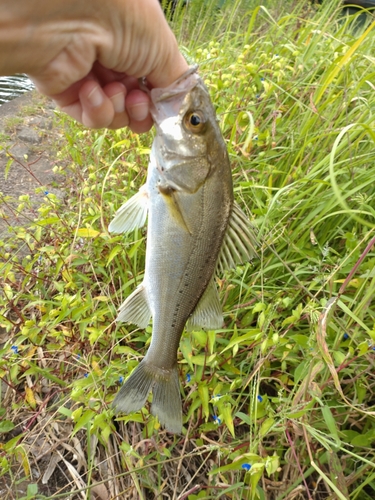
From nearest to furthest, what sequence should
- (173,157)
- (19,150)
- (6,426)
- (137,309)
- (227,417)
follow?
(227,417)
(173,157)
(137,309)
(6,426)
(19,150)

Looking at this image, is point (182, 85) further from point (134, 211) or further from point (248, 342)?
point (248, 342)

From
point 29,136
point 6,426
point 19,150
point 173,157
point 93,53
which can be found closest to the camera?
point 93,53

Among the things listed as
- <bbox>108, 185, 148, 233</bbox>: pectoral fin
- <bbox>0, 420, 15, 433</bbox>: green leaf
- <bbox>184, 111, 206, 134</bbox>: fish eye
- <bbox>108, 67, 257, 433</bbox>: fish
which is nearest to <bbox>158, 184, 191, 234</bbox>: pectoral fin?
<bbox>108, 67, 257, 433</bbox>: fish

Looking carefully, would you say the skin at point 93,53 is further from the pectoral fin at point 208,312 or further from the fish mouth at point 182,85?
the pectoral fin at point 208,312

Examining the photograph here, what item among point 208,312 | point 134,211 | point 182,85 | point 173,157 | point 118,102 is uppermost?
point 182,85

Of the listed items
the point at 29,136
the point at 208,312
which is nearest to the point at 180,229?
the point at 208,312

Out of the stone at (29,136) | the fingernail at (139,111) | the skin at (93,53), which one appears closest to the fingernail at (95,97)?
the skin at (93,53)

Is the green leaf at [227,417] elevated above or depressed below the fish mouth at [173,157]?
below

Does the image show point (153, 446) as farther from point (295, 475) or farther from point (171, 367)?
point (295, 475)
